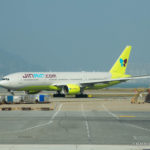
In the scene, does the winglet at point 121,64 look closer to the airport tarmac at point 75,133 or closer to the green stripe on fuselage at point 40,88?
the green stripe on fuselage at point 40,88

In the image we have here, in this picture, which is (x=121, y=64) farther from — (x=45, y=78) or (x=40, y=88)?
(x=40, y=88)

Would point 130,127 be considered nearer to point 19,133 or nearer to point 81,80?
point 19,133

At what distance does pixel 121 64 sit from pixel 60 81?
17137mm

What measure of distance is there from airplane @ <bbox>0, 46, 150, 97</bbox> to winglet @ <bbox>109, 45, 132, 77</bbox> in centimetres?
186

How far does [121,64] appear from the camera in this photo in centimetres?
7906

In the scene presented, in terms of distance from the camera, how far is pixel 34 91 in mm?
69000

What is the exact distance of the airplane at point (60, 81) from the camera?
6438 centimetres

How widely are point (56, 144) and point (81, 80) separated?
2116 inches

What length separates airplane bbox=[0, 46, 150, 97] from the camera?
64375 mm
